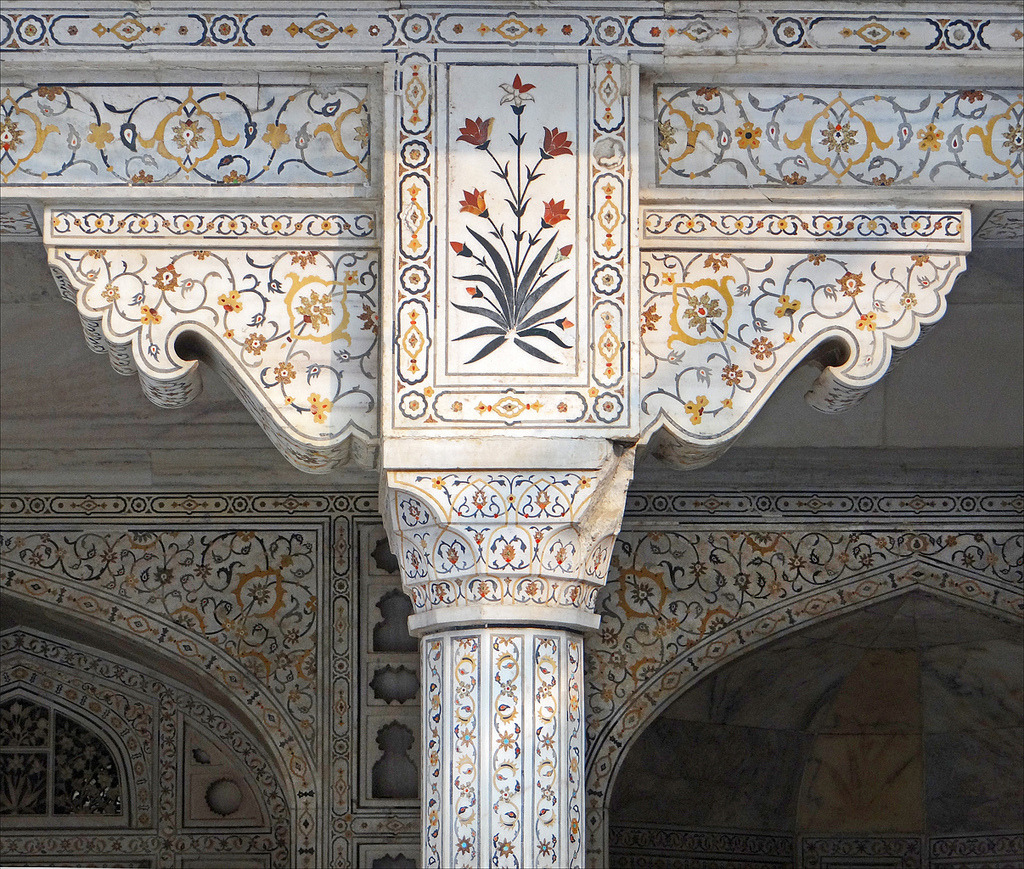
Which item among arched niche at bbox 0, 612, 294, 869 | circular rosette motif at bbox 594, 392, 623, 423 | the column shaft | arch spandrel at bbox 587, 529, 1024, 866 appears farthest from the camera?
A: arched niche at bbox 0, 612, 294, 869

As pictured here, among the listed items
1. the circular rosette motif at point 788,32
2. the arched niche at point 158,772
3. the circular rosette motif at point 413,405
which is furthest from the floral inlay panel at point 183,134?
the arched niche at point 158,772

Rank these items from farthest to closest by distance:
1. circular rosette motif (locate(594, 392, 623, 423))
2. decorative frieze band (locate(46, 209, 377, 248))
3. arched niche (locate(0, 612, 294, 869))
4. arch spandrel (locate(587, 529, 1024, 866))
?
arched niche (locate(0, 612, 294, 869)), arch spandrel (locate(587, 529, 1024, 866)), decorative frieze band (locate(46, 209, 377, 248)), circular rosette motif (locate(594, 392, 623, 423))

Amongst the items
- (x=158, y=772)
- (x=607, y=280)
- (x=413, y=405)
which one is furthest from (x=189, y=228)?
(x=158, y=772)

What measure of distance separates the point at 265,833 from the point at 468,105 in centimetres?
311

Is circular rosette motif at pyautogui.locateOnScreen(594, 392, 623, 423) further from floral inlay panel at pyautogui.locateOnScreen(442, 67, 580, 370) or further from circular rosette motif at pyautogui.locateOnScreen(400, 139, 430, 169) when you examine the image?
circular rosette motif at pyautogui.locateOnScreen(400, 139, 430, 169)

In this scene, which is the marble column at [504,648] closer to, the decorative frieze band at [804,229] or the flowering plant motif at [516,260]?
the flowering plant motif at [516,260]

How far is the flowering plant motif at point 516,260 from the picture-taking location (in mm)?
3260

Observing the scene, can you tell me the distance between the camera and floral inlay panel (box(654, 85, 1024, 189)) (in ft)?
11.1

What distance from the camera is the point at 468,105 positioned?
335cm

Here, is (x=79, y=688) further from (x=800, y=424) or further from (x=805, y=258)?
(x=805, y=258)

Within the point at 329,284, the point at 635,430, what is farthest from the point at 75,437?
the point at 635,430

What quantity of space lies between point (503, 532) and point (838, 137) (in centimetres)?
112

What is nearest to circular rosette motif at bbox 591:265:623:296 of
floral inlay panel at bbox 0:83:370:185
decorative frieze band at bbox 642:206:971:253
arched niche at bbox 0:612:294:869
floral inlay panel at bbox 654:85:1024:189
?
decorative frieze band at bbox 642:206:971:253

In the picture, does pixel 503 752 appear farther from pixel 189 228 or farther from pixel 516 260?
pixel 189 228
